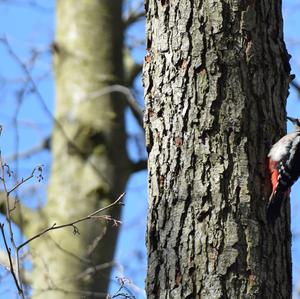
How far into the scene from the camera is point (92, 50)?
7.24 metres

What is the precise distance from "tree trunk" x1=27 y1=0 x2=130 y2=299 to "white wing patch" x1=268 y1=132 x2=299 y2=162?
244 centimetres

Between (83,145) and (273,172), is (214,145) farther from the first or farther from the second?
(83,145)

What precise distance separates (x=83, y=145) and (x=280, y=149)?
3.36m

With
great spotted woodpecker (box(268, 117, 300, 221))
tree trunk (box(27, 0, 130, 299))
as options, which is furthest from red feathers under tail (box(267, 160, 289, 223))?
tree trunk (box(27, 0, 130, 299))

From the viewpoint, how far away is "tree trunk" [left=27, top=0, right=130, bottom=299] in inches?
250

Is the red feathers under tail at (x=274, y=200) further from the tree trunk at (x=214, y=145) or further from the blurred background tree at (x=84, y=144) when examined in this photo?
the blurred background tree at (x=84, y=144)

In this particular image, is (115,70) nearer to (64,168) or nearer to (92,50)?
(92,50)

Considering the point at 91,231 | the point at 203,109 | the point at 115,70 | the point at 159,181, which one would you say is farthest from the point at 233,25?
the point at 115,70

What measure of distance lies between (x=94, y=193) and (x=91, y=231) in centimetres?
32

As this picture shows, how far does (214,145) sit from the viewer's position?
11.2 feet

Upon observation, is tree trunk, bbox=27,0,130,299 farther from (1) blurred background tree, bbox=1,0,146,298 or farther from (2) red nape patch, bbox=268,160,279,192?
(2) red nape patch, bbox=268,160,279,192

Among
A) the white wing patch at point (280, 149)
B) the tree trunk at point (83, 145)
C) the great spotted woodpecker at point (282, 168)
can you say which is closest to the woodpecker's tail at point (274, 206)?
the great spotted woodpecker at point (282, 168)

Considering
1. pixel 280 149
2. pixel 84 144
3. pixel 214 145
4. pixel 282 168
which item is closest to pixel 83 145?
pixel 84 144

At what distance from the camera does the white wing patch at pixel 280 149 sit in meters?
3.50
